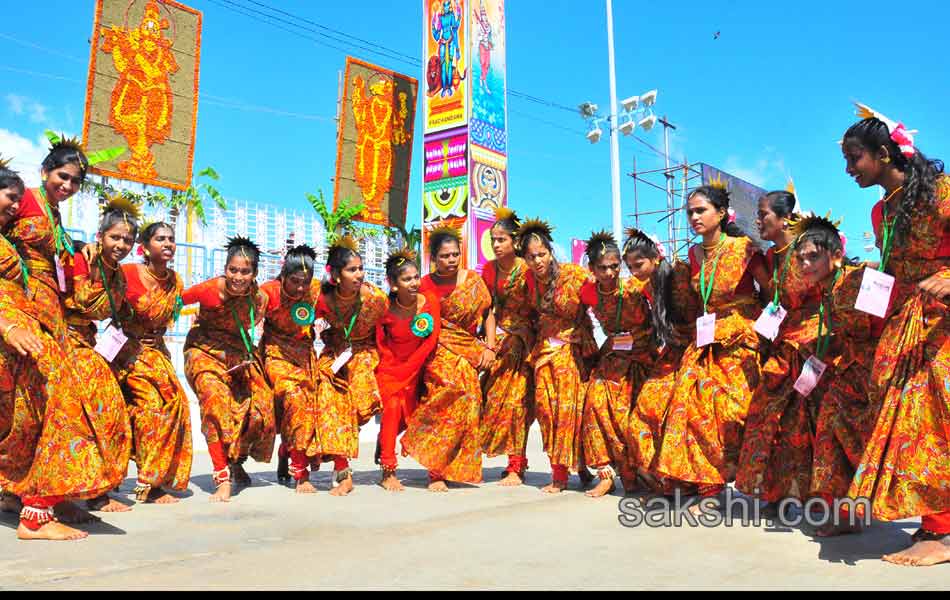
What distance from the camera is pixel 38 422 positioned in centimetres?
370

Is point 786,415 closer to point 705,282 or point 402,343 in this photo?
point 705,282

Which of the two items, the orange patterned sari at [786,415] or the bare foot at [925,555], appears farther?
the orange patterned sari at [786,415]

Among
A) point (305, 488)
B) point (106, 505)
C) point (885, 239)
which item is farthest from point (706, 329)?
point (106, 505)

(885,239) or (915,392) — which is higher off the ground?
(885,239)

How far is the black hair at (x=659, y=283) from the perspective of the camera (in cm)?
476

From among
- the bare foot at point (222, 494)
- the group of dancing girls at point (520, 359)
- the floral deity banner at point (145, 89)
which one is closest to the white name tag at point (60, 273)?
the group of dancing girls at point (520, 359)

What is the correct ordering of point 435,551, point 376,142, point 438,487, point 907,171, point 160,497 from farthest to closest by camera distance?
point 376,142, point 438,487, point 160,497, point 435,551, point 907,171

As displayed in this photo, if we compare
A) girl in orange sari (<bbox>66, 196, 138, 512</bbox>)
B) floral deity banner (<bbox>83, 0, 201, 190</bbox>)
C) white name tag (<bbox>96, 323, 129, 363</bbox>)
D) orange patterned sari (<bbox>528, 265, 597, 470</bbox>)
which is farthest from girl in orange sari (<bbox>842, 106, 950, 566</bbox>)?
floral deity banner (<bbox>83, 0, 201, 190</bbox>)

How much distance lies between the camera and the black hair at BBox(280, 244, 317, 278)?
5188 millimetres

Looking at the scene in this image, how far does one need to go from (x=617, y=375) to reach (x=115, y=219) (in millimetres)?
3030

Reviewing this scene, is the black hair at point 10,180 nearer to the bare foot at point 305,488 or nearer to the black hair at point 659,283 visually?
the bare foot at point 305,488

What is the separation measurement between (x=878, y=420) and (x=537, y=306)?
96.2 inches

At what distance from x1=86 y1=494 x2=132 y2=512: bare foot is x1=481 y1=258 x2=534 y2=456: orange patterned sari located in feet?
7.37

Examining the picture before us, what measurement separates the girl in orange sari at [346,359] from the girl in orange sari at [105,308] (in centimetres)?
124
